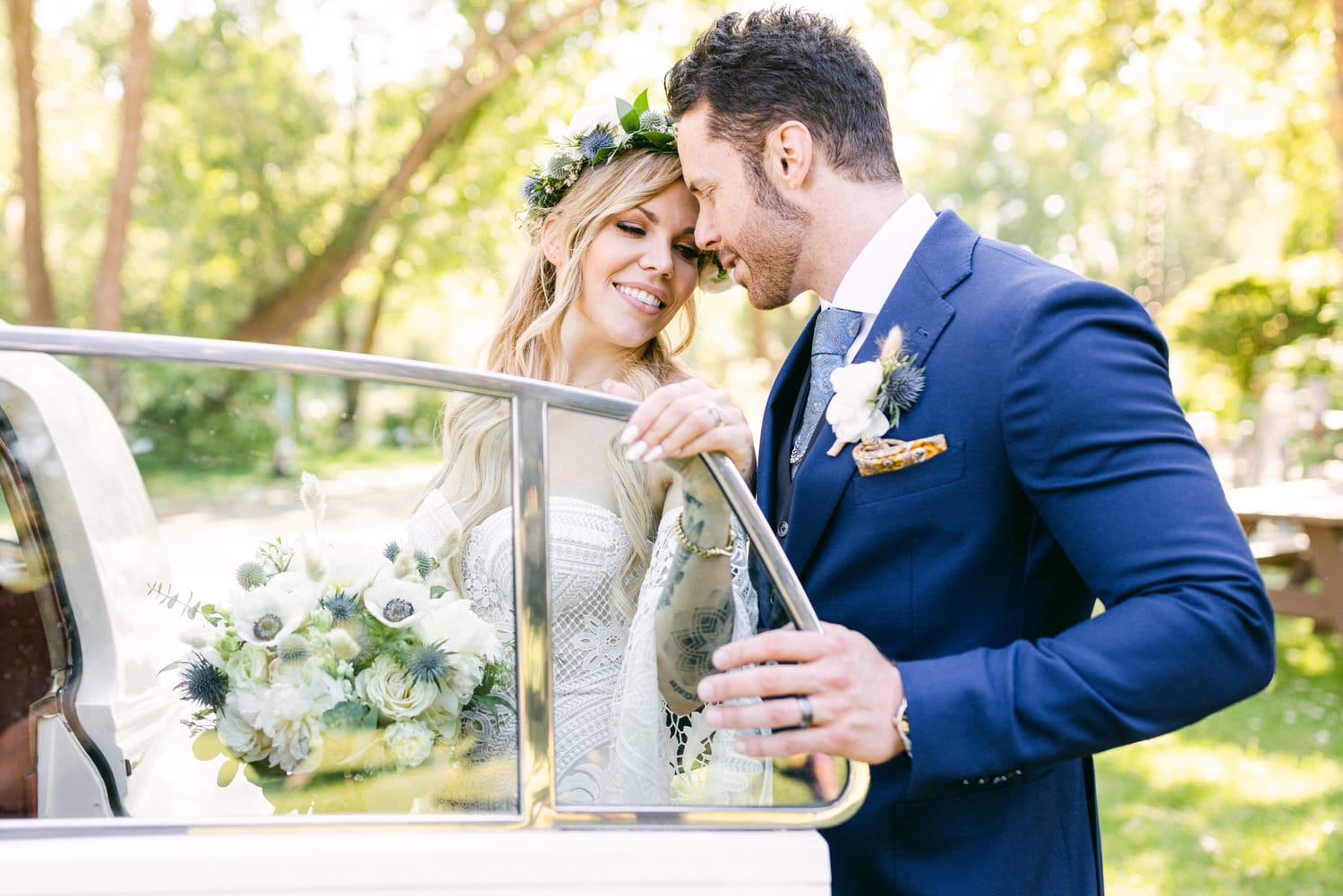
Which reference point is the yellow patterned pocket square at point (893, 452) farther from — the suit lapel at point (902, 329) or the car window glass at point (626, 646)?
the car window glass at point (626, 646)

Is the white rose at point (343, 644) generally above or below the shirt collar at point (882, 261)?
below

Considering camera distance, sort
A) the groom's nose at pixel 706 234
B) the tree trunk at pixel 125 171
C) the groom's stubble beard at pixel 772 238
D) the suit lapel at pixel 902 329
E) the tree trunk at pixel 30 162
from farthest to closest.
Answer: the tree trunk at pixel 30 162
the tree trunk at pixel 125 171
the groom's nose at pixel 706 234
the groom's stubble beard at pixel 772 238
the suit lapel at pixel 902 329

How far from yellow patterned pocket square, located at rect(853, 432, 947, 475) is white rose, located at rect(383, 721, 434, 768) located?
2.28ft

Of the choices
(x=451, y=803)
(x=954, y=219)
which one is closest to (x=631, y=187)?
(x=954, y=219)

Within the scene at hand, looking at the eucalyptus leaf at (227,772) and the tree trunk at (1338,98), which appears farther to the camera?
the tree trunk at (1338,98)

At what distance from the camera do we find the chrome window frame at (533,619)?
1.25 meters

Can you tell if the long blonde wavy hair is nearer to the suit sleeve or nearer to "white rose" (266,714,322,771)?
"white rose" (266,714,322,771)

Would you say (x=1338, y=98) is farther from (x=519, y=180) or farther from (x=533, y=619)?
(x=533, y=619)

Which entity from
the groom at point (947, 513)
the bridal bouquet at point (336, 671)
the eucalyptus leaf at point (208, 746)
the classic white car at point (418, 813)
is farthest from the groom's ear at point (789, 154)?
the eucalyptus leaf at point (208, 746)

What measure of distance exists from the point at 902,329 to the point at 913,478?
237mm

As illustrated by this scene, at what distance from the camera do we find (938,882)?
1483 millimetres

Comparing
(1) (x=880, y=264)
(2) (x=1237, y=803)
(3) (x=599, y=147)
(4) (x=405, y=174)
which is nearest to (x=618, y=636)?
(1) (x=880, y=264)

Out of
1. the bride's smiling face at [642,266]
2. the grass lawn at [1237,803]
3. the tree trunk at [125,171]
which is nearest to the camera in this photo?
the bride's smiling face at [642,266]

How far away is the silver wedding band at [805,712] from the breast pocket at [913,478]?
1.18ft
